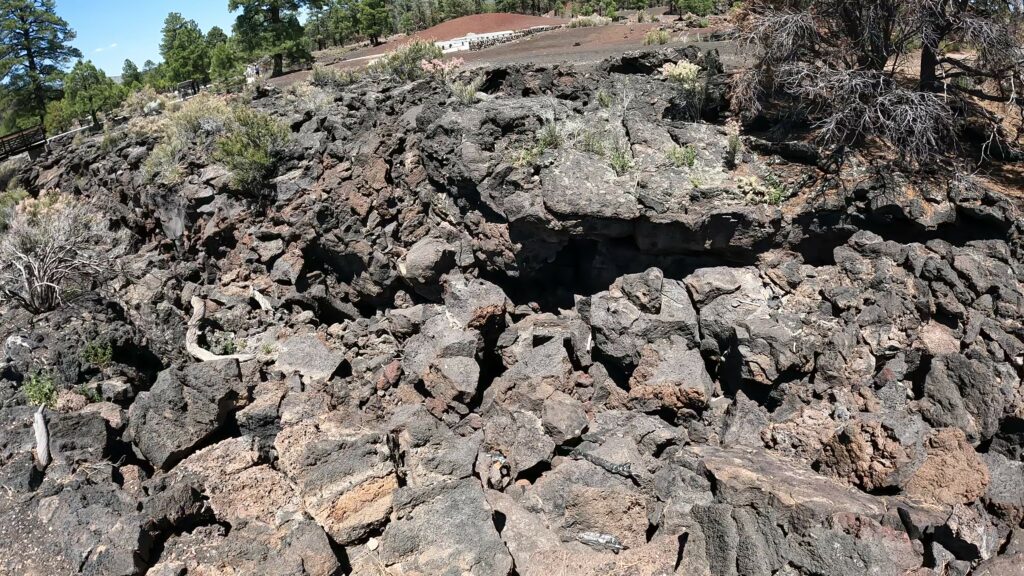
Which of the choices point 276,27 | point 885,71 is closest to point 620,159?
point 885,71

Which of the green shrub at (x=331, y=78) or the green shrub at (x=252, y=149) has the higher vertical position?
the green shrub at (x=331, y=78)

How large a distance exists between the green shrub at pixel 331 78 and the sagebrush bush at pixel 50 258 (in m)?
6.43

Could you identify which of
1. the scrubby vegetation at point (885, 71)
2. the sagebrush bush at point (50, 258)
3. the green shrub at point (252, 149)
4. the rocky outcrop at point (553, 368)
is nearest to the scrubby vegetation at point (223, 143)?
the green shrub at point (252, 149)

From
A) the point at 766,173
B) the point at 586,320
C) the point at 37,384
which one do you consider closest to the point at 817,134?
the point at 766,173

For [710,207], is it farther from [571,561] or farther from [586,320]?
[571,561]

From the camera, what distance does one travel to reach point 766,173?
27.7 ft

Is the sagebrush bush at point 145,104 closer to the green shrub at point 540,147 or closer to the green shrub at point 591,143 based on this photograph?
the green shrub at point 540,147

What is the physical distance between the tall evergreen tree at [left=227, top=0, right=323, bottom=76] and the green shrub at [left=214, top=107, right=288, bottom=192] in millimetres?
15524

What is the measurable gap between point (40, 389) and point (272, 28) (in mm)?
23313

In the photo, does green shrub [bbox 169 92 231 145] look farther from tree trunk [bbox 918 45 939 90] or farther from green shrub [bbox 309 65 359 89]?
tree trunk [bbox 918 45 939 90]

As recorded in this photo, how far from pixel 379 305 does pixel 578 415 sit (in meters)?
4.90

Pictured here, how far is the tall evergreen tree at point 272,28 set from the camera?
2605cm

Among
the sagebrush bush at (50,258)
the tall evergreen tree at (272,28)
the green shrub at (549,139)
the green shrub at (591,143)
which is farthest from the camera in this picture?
the tall evergreen tree at (272,28)

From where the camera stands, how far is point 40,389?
7277 millimetres
